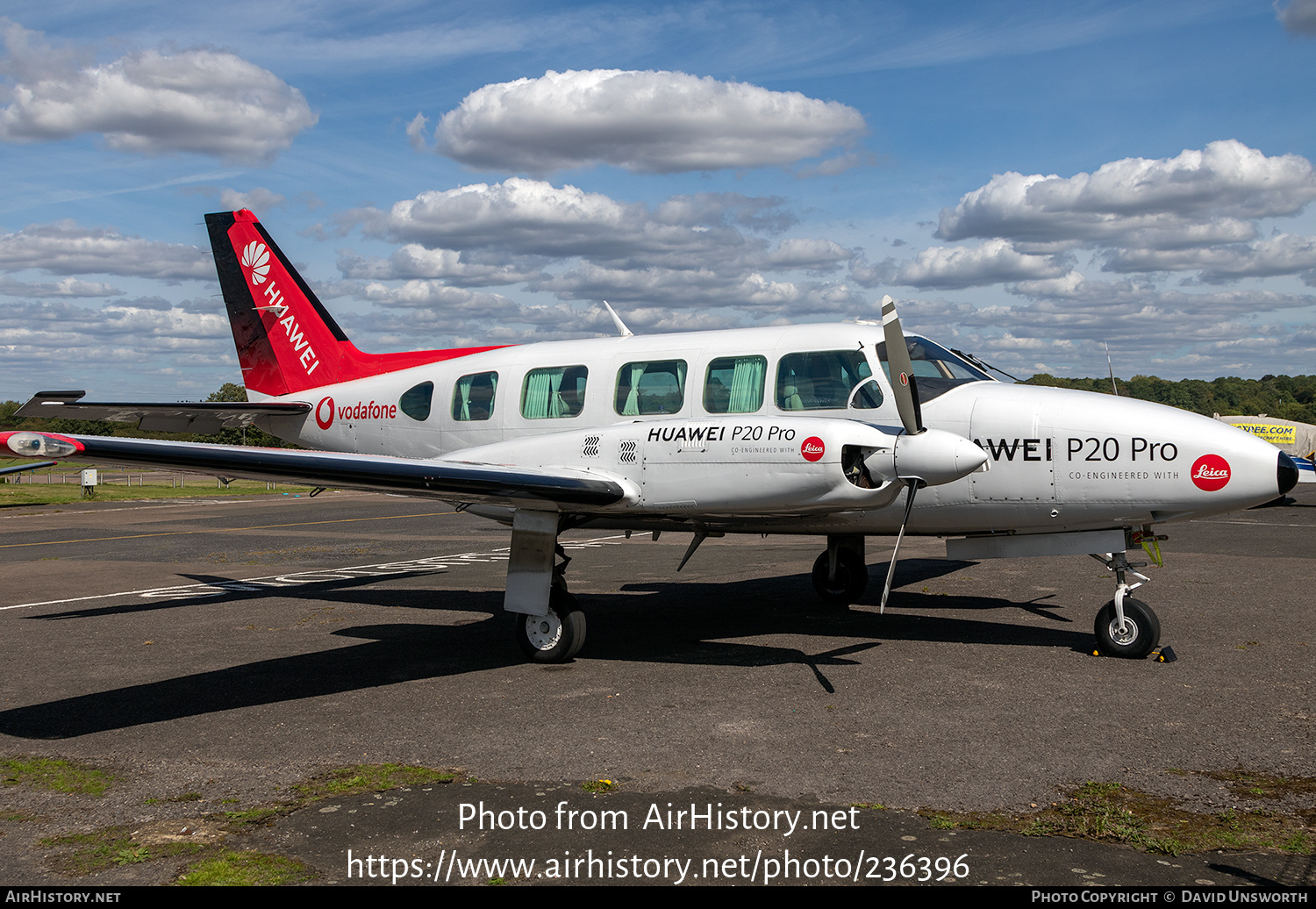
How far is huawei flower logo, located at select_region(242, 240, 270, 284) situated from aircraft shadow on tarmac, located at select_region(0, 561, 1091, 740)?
4586mm

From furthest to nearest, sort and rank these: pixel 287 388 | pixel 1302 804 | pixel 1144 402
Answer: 1. pixel 287 388
2. pixel 1144 402
3. pixel 1302 804

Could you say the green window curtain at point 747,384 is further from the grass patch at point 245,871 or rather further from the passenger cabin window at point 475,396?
the grass patch at point 245,871

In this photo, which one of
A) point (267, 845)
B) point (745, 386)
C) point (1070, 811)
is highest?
point (745, 386)

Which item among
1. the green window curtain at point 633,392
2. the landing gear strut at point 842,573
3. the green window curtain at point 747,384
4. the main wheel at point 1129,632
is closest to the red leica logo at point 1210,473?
the main wheel at point 1129,632

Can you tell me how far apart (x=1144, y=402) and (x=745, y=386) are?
12.2ft

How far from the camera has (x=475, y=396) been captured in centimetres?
1132

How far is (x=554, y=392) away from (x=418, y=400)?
82.7 inches

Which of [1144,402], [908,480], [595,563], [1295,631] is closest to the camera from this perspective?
[908,480]

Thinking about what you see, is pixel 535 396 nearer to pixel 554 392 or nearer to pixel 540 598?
pixel 554 392

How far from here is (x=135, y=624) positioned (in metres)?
10.9

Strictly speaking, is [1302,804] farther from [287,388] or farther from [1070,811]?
[287,388]

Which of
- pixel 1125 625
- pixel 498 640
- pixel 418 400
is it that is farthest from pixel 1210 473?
pixel 418 400

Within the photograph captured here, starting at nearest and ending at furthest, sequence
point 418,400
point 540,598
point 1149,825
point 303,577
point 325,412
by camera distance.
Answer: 1. point 1149,825
2. point 540,598
3. point 418,400
4. point 325,412
5. point 303,577

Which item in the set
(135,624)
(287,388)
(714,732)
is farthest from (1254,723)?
(287,388)
